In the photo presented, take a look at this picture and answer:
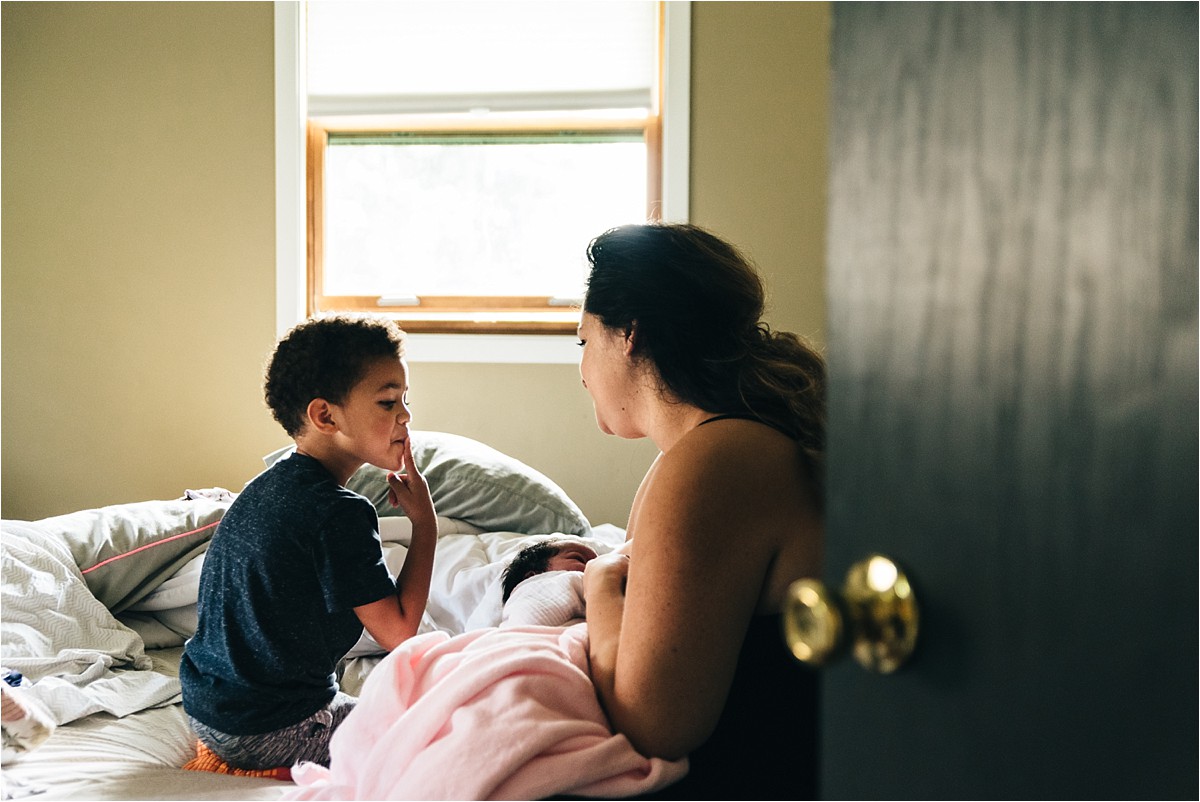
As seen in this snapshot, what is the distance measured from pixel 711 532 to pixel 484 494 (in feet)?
4.72

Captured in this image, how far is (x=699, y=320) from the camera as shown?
3.95 feet

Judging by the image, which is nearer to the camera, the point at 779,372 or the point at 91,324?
the point at 779,372

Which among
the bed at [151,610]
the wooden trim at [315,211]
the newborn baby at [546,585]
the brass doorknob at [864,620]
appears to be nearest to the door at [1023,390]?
the brass doorknob at [864,620]

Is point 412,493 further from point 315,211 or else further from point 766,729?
point 315,211

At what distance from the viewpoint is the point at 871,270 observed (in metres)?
0.53

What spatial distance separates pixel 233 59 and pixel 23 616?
2096mm

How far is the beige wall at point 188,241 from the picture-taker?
3037 millimetres

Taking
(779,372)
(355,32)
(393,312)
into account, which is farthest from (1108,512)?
(355,32)

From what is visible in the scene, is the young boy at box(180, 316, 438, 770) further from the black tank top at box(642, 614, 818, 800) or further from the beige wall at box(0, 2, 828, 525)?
the beige wall at box(0, 2, 828, 525)

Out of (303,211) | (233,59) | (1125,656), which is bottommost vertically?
(1125,656)

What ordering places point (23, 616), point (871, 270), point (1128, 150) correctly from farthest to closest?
1. point (23, 616)
2. point (871, 270)
3. point (1128, 150)

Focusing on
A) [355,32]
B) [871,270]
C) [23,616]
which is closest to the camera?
[871,270]

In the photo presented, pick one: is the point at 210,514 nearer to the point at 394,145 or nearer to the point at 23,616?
the point at 23,616

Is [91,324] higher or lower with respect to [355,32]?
lower
